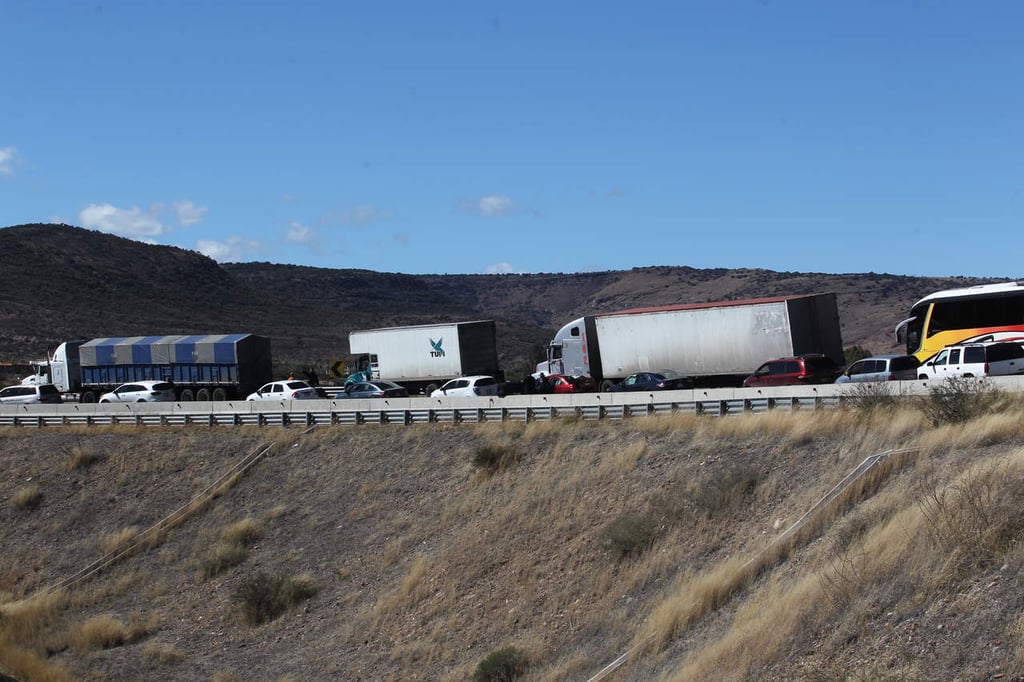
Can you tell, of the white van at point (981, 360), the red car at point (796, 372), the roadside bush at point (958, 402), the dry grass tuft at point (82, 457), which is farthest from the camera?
the dry grass tuft at point (82, 457)

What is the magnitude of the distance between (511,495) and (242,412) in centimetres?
1457

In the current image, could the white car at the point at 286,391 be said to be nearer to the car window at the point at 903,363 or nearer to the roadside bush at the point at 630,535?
the car window at the point at 903,363

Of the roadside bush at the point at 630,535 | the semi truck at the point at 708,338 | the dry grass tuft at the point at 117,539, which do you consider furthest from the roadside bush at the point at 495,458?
the semi truck at the point at 708,338

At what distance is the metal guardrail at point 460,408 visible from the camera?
84.2 ft

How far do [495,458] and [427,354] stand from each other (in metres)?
21.9

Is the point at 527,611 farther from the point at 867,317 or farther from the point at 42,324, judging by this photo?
the point at 867,317

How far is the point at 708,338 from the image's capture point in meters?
40.1

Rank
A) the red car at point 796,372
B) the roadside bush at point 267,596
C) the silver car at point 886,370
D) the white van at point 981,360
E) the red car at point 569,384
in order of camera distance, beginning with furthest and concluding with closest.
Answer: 1. the red car at point 569,384
2. the red car at point 796,372
3. the silver car at point 886,370
4. the white van at point 981,360
5. the roadside bush at point 267,596

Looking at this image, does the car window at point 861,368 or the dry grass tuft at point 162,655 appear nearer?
the dry grass tuft at point 162,655

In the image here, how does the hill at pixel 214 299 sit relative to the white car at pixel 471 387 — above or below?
above

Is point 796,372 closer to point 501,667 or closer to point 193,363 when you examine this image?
point 501,667

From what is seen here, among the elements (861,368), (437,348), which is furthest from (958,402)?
(437,348)

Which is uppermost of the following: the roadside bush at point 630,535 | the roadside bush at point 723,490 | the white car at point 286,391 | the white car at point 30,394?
the white car at point 30,394

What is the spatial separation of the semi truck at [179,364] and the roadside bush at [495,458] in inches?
984
